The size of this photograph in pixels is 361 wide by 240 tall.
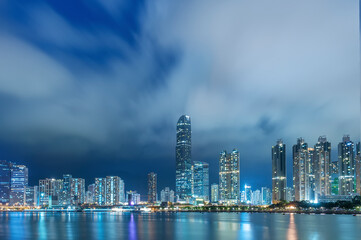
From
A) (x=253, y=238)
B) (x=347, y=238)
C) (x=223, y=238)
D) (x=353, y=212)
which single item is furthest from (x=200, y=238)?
(x=353, y=212)

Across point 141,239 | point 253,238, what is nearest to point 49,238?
point 141,239

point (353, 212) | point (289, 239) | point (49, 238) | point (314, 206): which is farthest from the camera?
point (314, 206)

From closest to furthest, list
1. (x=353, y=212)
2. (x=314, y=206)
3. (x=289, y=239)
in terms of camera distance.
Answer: (x=289, y=239)
(x=353, y=212)
(x=314, y=206)

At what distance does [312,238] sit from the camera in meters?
63.3

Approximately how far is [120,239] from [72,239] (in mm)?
7610

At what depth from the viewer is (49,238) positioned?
2645 inches

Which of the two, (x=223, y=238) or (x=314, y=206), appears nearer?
(x=223, y=238)

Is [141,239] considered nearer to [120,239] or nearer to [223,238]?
[120,239]

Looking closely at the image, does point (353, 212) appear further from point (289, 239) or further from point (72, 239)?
point (72, 239)

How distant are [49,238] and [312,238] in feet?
138

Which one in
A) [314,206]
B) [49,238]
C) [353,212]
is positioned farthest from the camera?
[314,206]

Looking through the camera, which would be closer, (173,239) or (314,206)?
(173,239)

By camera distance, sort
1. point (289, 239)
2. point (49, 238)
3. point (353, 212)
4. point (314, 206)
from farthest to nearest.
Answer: point (314, 206)
point (353, 212)
point (49, 238)
point (289, 239)

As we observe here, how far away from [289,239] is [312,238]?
4.39 m
